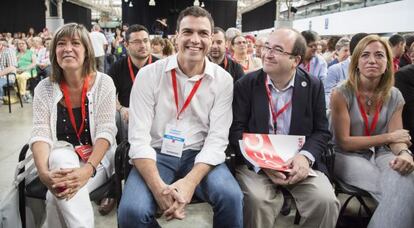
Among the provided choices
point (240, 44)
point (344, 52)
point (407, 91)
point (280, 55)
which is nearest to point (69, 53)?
point (280, 55)

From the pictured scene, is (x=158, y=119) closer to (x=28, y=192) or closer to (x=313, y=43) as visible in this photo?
(x=28, y=192)

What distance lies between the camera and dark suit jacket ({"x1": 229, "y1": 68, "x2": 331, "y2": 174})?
2.11m

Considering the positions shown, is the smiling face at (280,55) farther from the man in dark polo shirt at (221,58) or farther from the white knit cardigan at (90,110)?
the man in dark polo shirt at (221,58)

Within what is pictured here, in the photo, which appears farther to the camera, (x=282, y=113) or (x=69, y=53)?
(x=282, y=113)

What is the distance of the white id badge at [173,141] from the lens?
81.2 inches

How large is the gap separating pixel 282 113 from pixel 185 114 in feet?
1.99

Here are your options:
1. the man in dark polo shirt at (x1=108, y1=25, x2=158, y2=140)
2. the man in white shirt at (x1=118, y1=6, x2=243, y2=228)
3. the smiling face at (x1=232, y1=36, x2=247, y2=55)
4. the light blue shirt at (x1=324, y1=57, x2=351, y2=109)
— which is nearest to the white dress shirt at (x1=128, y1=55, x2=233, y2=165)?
the man in white shirt at (x1=118, y1=6, x2=243, y2=228)

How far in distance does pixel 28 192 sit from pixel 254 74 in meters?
1.51

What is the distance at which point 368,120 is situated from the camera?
2219 mm

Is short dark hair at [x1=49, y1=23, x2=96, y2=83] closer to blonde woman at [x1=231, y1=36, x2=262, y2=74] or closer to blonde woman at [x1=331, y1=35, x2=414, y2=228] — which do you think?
blonde woman at [x1=331, y1=35, x2=414, y2=228]

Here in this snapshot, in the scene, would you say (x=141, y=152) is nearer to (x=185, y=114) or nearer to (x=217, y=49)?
(x=185, y=114)

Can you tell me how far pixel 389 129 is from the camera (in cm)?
221

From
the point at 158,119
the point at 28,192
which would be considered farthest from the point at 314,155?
the point at 28,192

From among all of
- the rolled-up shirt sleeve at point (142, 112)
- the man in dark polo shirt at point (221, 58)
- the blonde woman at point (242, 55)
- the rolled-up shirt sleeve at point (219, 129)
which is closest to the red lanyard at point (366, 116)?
the rolled-up shirt sleeve at point (219, 129)
